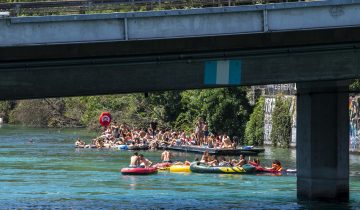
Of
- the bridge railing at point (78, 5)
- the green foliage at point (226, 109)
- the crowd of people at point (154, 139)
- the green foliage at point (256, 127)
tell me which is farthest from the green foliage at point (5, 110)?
the bridge railing at point (78, 5)

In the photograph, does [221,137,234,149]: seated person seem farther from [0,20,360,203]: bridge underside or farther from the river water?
[0,20,360,203]: bridge underside

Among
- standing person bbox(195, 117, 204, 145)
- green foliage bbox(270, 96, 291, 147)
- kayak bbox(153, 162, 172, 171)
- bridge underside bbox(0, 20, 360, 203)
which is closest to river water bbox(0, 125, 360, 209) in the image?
kayak bbox(153, 162, 172, 171)

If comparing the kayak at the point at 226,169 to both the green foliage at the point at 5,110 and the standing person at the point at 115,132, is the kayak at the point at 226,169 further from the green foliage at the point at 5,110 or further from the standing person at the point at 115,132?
the green foliage at the point at 5,110

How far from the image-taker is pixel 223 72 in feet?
94.8

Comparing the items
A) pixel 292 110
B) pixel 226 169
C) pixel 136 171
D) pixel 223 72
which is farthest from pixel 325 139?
pixel 292 110

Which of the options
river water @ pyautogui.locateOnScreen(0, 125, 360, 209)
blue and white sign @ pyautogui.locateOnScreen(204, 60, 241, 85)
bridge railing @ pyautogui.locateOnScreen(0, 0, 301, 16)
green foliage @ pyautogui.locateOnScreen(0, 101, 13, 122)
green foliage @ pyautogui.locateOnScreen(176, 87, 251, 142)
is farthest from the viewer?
green foliage @ pyautogui.locateOnScreen(0, 101, 13, 122)

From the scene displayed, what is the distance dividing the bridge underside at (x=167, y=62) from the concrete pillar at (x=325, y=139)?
3739mm

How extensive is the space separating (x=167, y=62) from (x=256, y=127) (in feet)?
145

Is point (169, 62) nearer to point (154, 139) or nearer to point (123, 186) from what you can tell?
point (123, 186)

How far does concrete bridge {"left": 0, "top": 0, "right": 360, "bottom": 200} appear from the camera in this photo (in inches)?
1078

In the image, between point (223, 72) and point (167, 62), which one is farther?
point (223, 72)

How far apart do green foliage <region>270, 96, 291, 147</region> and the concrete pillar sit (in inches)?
1324

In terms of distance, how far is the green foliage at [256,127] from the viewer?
71438 millimetres

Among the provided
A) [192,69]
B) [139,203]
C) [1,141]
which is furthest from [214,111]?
[192,69]
